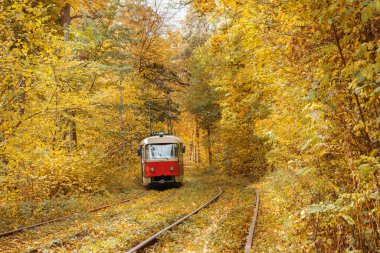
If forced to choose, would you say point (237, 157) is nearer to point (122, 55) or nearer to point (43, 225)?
point (122, 55)

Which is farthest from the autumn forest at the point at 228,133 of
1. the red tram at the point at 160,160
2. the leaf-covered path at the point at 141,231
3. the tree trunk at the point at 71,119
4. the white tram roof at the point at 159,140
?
the white tram roof at the point at 159,140

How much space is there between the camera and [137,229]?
943cm

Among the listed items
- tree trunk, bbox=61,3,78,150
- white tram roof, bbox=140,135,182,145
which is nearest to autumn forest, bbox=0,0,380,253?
tree trunk, bbox=61,3,78,150

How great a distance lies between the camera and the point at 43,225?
10.3m

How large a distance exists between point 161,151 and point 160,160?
0.55 m

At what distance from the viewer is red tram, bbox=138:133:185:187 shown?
19766 mm

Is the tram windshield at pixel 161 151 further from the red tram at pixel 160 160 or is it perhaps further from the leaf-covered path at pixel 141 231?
the leaf-covered path at pixel 141 231

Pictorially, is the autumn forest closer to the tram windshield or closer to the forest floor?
the forest floor

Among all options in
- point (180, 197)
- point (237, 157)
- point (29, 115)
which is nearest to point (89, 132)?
point (180, 197)

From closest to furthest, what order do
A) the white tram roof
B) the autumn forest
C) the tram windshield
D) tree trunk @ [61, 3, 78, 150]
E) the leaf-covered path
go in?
1. the autumn forest
2. the leaf-covered path
3. tree trunk @ [61, 3, 78, 150]
4. the tram windshield
5. the white tram roof

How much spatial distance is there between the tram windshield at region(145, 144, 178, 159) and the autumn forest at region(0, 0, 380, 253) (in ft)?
7.21

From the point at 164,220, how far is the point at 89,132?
331 inches

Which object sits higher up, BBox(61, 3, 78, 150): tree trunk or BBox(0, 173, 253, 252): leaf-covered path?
BBox(61, 3, 78, 150): tree trunk

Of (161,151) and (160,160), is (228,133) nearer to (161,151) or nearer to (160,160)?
(161,151)
